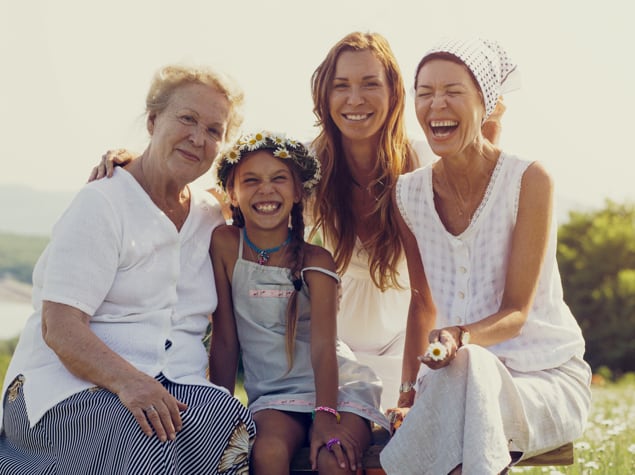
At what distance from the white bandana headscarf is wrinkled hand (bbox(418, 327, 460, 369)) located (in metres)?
1.12

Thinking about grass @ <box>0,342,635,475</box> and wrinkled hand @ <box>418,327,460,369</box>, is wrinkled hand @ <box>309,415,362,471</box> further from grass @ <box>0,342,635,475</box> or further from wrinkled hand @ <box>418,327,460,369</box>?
grass @ <box>0,342,635,475</box>

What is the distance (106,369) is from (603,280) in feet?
58.6

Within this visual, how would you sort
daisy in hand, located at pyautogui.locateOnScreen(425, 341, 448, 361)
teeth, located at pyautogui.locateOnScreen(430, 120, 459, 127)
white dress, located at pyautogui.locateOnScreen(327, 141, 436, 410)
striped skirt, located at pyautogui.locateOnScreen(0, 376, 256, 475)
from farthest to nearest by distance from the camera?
white dress, located at pyautogui.locateOnScreen(327, 141, 436, 410) → teeth, located at pyautogui.locateOnScreen(430, 120, 459, 127) → striped skirt, located at pyautogui.locateOnScreen(0, 376, 256, 475) → daisy in hand, located at pyautogui.locateOnScreen(425, 341, 448, 361)

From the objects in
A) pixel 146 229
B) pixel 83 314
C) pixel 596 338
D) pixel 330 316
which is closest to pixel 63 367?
pixel 83 314

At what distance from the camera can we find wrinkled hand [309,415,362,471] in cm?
395

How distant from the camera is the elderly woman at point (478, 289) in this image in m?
3.59

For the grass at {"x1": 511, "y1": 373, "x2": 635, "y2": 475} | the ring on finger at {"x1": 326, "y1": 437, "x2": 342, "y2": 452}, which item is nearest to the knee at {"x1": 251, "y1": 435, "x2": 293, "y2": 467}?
the ring on finger at {"x1": 326, "y1": 437, "x2": 342, "y2": 452}

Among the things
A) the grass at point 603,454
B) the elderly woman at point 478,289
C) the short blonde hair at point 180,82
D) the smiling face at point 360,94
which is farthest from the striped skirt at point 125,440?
the grass at point 603,454

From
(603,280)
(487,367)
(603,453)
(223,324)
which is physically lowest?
(603,280)

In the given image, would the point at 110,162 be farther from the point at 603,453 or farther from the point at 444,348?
the point at 603,453

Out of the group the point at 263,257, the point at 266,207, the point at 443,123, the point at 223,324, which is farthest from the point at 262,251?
the point at 443,123

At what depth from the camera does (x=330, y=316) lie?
436 cm

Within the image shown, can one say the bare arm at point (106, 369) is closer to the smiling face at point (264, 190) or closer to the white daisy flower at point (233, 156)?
the smiling face at point (264, 190)

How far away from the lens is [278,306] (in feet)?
14.5
